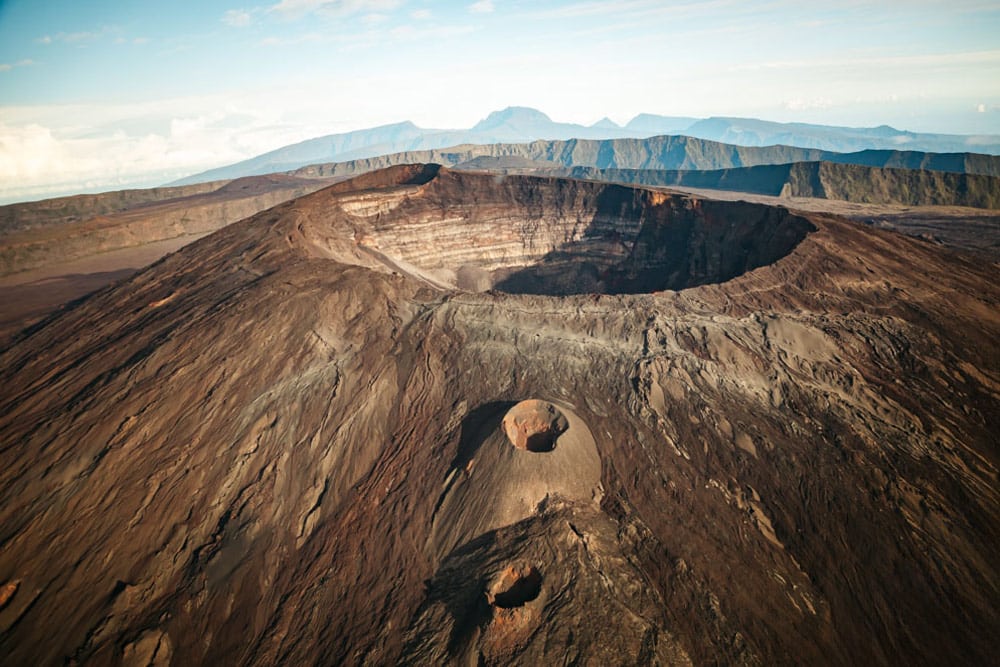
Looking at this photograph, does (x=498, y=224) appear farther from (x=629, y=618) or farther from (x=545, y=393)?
(x=629, y=618)

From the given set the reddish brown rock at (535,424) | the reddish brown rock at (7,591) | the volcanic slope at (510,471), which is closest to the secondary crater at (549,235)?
the volcanic slope at (510,471)

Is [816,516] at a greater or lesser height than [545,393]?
lesser

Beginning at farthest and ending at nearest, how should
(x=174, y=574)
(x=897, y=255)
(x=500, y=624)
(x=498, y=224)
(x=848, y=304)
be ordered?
(x=498, y=224)
(x=897, y=255)
(x=848, y=304)
(x=174, y=574)
(x=500, y=624)

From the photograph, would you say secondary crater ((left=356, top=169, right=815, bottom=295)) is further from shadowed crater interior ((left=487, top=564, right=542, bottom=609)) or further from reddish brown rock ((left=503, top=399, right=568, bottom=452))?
shadowed crater interior ((left=487, top=564, right=542, bottom=609))

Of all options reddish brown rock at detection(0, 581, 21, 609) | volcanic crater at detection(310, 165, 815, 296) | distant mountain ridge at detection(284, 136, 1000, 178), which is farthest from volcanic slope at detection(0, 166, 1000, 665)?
distant mountain ridge at detection(284, 136, 1000, 178)

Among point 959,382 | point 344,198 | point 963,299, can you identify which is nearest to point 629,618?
point 959,382
